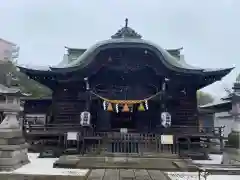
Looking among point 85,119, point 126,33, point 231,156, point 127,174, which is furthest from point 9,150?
point 126,33

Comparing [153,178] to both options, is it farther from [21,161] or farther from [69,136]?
[69,136]

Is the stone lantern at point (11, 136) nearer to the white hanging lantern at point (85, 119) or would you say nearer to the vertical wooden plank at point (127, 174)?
the white hanging lantern at point (85, 119)

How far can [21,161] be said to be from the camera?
36.4ft

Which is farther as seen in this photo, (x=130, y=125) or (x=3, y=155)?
(x=130, y=125)

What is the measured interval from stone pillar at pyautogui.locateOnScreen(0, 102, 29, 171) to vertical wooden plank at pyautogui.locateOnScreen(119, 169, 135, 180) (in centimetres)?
451

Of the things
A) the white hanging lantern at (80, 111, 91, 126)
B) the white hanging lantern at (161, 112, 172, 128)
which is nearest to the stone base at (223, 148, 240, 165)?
the white hanging lantern at (161, 112, 172, 128)

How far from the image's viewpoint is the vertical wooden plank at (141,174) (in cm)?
803

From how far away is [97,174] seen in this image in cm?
857

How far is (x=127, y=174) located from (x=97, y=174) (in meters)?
1.03

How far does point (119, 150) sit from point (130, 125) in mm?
4978

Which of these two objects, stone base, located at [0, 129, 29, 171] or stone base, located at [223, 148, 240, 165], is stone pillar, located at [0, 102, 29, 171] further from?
Result: stone base, located at [223, 148, 240, 165]

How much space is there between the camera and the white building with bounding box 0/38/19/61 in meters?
58.0

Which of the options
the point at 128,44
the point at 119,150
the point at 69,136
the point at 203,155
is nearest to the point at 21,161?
the point at 69,136

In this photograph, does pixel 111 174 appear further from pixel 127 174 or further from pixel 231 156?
pixel 231 156
